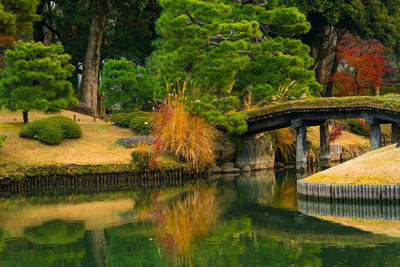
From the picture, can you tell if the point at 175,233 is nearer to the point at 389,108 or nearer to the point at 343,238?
the point at 343,238

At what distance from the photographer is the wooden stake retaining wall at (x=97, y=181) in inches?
836

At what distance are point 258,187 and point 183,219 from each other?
6.50m

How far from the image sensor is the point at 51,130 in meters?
24.0

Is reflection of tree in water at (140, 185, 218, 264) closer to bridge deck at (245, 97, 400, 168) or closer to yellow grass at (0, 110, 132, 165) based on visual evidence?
yellow grass at (0, 110, 132, 165)

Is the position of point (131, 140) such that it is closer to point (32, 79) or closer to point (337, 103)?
point (32, 79)

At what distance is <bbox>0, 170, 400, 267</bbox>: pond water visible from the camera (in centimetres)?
1002

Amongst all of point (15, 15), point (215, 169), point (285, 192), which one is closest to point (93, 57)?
point (15, 15)

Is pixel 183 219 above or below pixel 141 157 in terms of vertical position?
below

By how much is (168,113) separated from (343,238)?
1362 centimetres

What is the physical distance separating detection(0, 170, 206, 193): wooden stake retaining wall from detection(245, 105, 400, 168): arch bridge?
4205 mm

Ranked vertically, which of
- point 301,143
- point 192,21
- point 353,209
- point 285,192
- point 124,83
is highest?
point 192,21

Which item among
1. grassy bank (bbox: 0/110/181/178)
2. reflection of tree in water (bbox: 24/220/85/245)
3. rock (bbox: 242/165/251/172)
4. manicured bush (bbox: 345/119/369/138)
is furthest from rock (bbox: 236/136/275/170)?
reflection of tree in water (bbox: 24/220/85/245)

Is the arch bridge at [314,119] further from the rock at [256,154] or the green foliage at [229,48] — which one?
the green foliage at [229,48]

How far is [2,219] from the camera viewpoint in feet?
49.8
